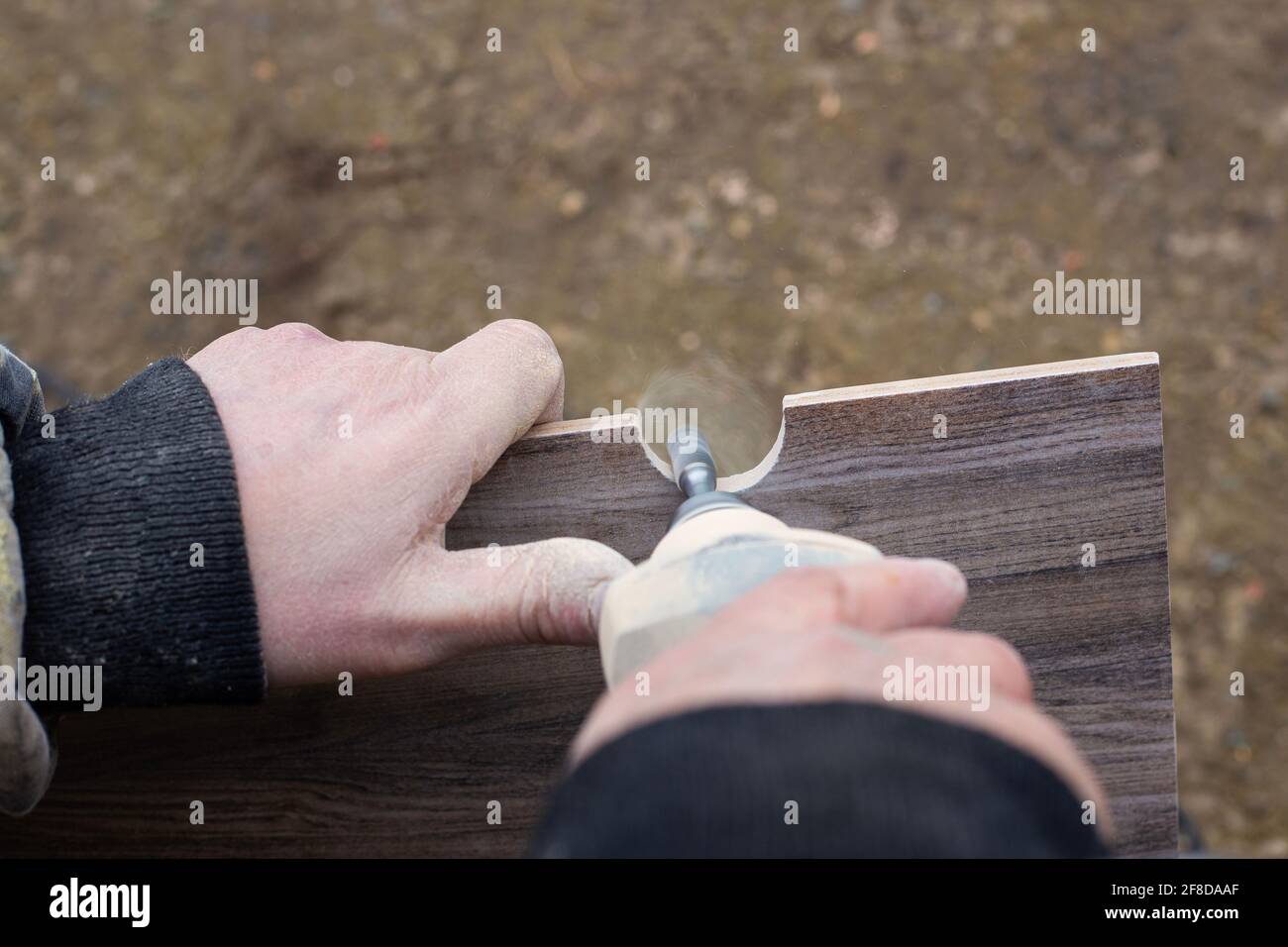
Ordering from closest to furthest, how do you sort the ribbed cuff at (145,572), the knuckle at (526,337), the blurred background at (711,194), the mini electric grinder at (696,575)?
the mini electric grinder at (696,575) < the ribbed cuff at (145,572) < the knuckle at (526,337) < the blurred background at (711,194)

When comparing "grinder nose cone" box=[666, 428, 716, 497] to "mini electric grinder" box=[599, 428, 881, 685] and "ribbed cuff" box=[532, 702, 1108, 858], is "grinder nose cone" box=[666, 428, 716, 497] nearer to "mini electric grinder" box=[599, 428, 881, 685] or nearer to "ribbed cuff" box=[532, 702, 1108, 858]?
"mini electric grinder" box=[599, 428, 881, 685]

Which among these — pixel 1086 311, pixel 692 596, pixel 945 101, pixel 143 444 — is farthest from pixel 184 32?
pixel 692 596

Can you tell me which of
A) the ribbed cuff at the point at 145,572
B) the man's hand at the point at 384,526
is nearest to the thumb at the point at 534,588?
the man's hand at the point at 384,526

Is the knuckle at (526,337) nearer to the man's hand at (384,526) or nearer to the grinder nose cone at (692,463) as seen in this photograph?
the man's hand at (384,526)

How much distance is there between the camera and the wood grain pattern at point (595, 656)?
0.96 metres

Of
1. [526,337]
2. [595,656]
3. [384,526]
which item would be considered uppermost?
[526,337]

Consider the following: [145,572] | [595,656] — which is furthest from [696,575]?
[145,572]

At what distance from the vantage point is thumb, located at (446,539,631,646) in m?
0.89

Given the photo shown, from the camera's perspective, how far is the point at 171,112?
2434mm

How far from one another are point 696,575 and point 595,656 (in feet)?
0.98

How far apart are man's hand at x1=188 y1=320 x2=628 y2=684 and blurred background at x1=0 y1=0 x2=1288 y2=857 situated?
47.6 inches

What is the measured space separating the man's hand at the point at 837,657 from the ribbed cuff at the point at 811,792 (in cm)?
1

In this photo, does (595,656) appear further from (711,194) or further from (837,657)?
(711,194)

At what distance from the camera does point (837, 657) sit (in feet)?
1.88
